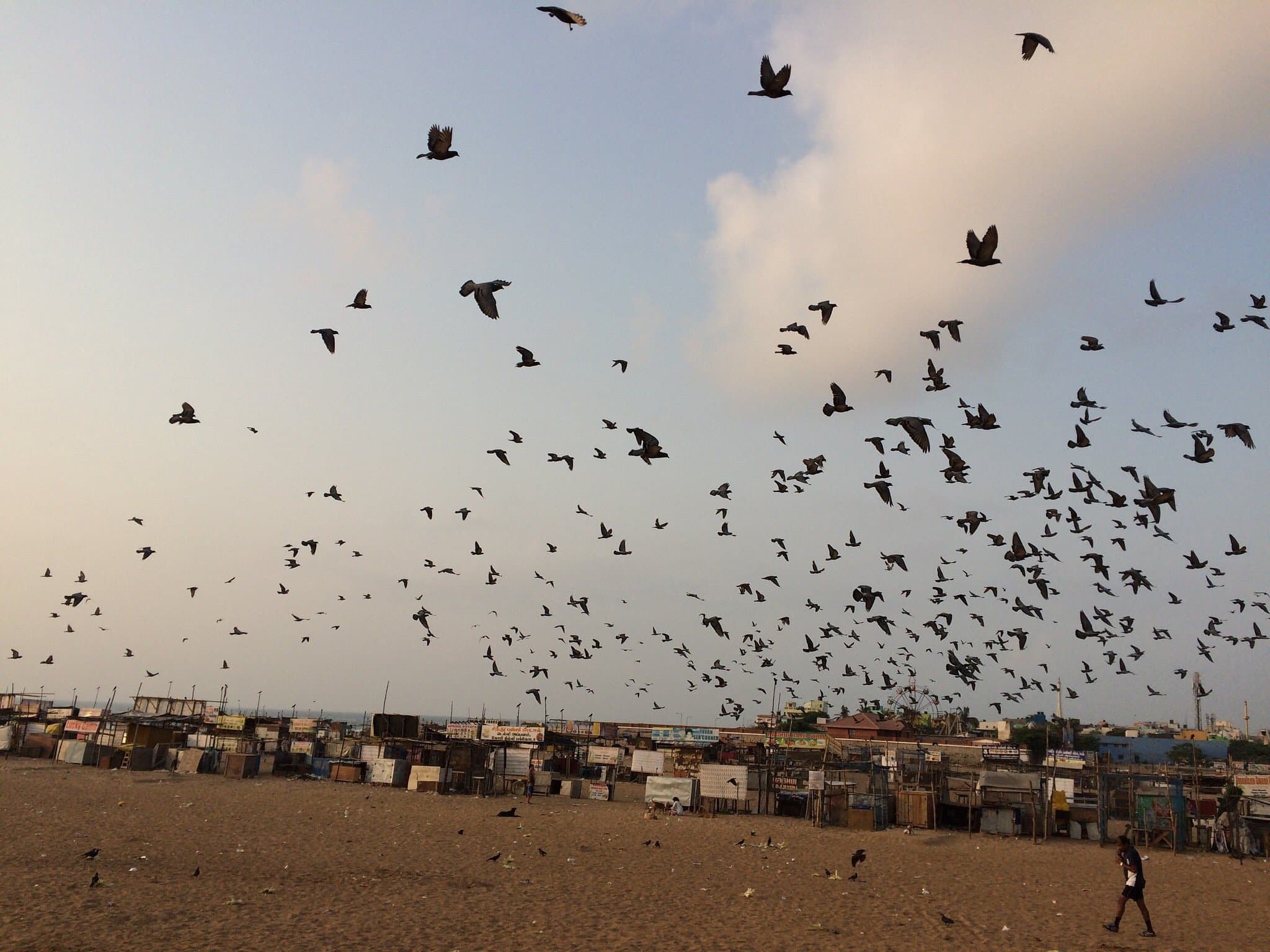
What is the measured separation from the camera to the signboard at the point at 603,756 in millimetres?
62812

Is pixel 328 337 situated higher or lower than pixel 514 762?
higher

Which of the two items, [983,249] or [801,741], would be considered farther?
[801,741]

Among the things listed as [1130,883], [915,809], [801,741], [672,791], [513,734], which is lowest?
[672,791]

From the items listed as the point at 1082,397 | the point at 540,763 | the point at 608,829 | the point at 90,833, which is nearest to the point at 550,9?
the point at 1082,397

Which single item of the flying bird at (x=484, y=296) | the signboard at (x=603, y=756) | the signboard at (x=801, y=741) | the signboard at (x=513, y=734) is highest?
the flying bird at (x=484, y=296)

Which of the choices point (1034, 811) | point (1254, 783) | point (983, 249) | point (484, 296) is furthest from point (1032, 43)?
point (1254, 783)

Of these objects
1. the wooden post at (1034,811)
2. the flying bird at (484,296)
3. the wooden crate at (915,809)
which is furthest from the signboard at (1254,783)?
the flying bird at (484,296)

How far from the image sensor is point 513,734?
214 feet

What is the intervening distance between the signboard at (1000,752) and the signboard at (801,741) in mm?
9731

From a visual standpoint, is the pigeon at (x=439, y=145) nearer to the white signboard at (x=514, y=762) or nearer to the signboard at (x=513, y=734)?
the white signboard at (x=514, y=762)

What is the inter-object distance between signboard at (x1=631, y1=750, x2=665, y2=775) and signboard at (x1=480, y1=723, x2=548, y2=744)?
344 inches

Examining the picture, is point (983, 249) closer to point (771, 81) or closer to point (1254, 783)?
point (771, 81)

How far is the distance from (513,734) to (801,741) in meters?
21.4

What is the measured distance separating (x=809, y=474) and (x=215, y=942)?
17.0 metres
